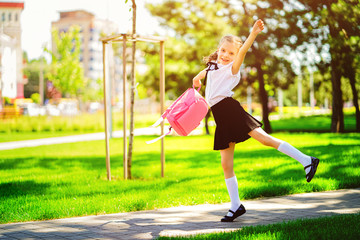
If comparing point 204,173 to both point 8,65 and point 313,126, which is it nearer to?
point 313,126

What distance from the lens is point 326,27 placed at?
50.4 feet

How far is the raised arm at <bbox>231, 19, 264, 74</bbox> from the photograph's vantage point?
4.36 meters

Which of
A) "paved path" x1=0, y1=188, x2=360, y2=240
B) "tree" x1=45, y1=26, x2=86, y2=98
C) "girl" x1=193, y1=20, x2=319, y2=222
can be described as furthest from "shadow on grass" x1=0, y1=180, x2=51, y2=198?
"tree" x1=45, y1=26, x2=86, y2=98

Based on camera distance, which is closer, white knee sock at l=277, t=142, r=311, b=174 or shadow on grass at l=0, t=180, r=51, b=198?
white knee sock at l=277, t=142, r=311, b=174

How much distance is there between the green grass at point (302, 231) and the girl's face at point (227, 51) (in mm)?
1553

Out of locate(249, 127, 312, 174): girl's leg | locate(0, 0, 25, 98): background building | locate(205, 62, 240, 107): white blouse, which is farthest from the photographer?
locate(0, 0, 25, 98): background building

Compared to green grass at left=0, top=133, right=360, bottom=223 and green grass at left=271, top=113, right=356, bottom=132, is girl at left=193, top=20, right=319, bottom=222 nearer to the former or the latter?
green grass at left=0, top=133, right=360, bottom=223

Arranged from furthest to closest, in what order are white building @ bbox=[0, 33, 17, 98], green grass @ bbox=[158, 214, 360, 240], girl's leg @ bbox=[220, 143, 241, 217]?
white building @ bbox=[0, 33, 17, 98] → girl's leg @ bbox=[220, 143, 241, 217] → green grass @ bbox=[158, 214, 360, 240]

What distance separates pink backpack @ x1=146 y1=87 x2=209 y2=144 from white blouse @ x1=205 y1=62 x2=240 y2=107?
0.95 feet

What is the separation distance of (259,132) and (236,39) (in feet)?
3.00

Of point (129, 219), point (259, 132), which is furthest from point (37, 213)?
point (259, 132)

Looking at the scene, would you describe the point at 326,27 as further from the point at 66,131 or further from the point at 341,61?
the point at 66,131

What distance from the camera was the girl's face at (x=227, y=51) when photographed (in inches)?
186

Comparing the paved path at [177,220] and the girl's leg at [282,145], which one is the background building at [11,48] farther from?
the girl's leg at [282,145]
